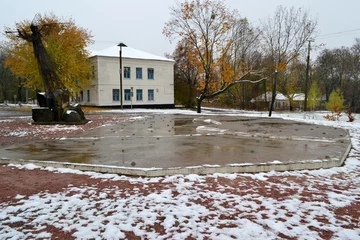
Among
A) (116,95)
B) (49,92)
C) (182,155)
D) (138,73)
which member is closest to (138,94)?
(138,73)

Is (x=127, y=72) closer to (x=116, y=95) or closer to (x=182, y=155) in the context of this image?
(x=116, y=95)

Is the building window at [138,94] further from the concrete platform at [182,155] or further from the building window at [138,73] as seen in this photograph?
the concrete platform at [182,155]

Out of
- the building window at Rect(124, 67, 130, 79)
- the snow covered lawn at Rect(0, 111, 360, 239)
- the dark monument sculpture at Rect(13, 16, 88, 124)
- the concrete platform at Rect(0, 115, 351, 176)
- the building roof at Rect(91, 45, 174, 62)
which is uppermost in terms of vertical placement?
the building roof at Rect(91, 45, 174, 62)

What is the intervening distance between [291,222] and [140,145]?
5.34 m

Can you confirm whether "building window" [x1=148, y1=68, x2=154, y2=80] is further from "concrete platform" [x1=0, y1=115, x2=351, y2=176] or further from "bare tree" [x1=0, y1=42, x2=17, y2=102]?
"bare tree" [x1=0, y1=42, x2=17, y2=102]

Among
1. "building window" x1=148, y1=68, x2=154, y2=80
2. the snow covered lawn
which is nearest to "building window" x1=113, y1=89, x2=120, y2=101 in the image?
"building window" x1=148, y1=68, x2=154, y2=80

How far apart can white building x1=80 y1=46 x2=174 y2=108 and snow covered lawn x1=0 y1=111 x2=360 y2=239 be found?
28805 mm

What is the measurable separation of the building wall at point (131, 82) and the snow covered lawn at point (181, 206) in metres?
29.4

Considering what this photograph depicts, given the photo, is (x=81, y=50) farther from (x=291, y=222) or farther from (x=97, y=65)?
(x=291, y=222)

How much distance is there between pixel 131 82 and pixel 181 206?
3278cm

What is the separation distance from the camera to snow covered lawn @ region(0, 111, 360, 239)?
120 inches

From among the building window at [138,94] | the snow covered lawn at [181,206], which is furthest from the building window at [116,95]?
the snow covered lawn at [181,206]

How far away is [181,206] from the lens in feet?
12.1

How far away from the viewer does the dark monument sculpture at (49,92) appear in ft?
46.5
